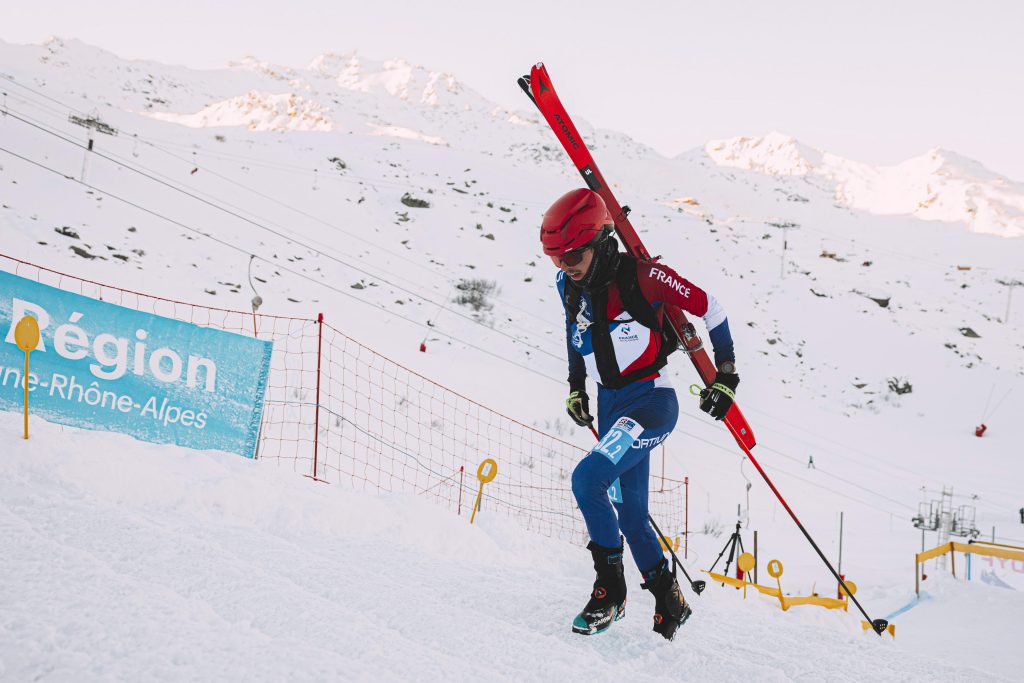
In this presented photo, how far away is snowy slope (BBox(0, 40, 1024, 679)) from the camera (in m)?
12.7

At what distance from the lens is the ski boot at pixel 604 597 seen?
295 centimetres

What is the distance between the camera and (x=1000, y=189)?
62531mm

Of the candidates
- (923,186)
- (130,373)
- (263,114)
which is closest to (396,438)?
(130,373)

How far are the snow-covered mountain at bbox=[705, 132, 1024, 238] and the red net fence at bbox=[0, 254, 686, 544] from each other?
55047mm

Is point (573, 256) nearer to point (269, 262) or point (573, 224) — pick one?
point (573, 224)

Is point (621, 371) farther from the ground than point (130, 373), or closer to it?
farther from the ground

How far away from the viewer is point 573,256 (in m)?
3.23

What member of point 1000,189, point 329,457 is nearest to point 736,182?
point 1000,189

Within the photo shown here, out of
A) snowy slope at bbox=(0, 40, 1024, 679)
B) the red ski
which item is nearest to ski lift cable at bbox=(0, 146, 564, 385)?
snowy slope at bbox=(0, 40, 1024, 679)

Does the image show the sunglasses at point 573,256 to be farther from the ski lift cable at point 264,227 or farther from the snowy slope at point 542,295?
the ski lift cable at point 264,227

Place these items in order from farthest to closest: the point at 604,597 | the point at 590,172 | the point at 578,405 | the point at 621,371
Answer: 1. the point at 590,172
2. the point at 578,405
3. the point at 621,371
4. the point at 604,597

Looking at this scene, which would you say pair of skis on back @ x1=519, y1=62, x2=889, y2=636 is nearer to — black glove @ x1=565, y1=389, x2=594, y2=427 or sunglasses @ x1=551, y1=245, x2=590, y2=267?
black glove @ x1=565, y1=389, x2=594, y2=427

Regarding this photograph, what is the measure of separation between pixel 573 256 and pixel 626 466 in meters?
1.06

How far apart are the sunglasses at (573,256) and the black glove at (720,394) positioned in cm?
92
